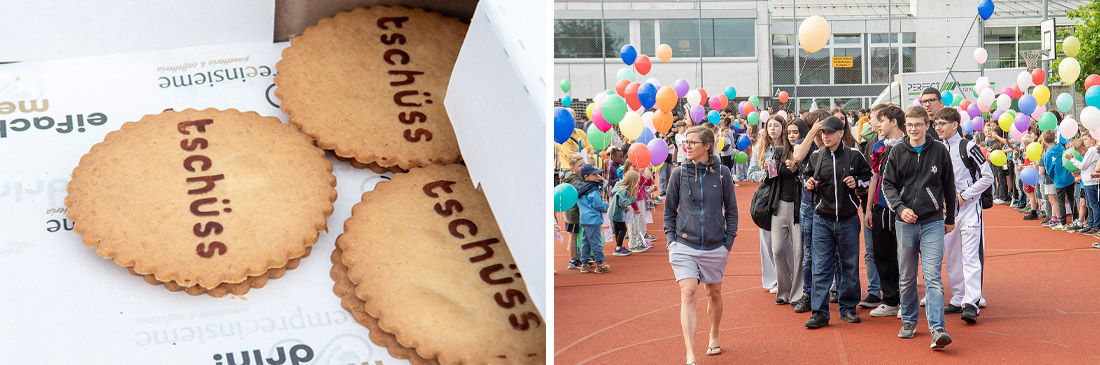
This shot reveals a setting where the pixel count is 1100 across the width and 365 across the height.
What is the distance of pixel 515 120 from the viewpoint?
1546mm

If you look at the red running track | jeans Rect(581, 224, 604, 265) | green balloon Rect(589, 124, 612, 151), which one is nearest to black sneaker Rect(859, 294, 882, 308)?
the red running track

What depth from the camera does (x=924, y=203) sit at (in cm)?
470

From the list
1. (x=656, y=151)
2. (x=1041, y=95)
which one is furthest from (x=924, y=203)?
(x=1041, y=95)

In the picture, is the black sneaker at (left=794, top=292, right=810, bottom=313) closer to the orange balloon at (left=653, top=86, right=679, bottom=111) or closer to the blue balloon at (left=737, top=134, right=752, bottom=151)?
the orange balloon at (left=653, top=86, right=679, bottom=111)

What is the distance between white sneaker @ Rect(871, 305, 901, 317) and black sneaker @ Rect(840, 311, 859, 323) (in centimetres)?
18

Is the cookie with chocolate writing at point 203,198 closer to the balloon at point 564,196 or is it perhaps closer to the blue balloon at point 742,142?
the balloon at point 564,196

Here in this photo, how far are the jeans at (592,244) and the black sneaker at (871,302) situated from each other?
2.48m

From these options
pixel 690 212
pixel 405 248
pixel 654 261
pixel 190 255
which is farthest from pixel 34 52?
pixel 654 261

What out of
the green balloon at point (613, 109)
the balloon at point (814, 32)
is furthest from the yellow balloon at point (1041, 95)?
the green balloon at point (613, 109)

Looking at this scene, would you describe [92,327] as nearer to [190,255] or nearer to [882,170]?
[190,255]

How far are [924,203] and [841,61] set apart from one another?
75.4 feet

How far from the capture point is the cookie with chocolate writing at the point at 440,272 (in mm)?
1845

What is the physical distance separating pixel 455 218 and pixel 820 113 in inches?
177

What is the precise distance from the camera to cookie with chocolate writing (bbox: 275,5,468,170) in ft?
7.44
